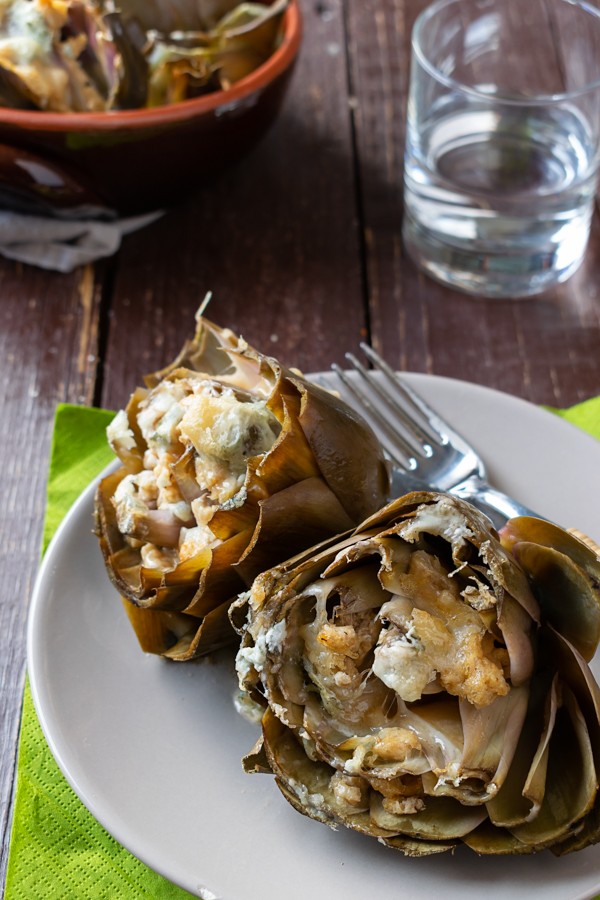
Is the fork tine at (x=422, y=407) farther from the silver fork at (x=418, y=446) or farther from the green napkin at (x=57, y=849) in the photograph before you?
the green napkin at (x=57, y=849)

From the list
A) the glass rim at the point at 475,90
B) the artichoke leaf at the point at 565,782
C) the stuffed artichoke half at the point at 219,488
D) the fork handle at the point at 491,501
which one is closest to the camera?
the artichoke leaf at the point at 565,782

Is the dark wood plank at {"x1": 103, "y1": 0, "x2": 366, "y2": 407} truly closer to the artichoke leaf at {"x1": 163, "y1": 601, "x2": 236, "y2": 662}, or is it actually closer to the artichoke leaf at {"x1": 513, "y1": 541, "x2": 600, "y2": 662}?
the artichoke leaf at {"x1": 163, "y1": 601, "x2": 236, "y2": 662}

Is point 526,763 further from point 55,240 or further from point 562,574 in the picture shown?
point 55,240

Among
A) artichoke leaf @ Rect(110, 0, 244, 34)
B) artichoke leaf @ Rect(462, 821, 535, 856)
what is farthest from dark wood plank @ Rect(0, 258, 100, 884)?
artichoke leaf @ Rect(462, 821, 535, 856)

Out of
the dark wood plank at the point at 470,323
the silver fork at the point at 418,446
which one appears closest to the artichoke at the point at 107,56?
the dark wood plank at the point at 470,323

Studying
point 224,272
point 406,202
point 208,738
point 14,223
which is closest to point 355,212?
point 406,202

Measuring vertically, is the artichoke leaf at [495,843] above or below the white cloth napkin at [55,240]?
above

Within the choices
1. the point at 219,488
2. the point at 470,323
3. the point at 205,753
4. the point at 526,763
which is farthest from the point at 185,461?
the point at 470,323
